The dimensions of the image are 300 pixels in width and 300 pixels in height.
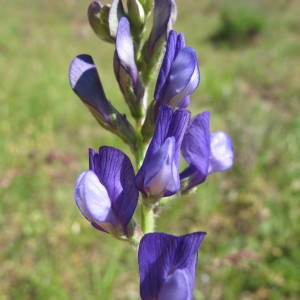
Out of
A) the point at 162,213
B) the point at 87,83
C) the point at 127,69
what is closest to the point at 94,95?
the point at 87,83

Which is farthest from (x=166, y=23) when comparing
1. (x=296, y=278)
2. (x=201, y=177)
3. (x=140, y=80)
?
(x=296, y=278)

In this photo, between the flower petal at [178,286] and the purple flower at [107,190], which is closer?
the flower petal at [178,286]

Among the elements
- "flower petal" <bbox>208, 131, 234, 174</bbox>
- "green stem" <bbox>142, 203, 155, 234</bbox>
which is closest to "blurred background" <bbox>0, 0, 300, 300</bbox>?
"flower petal" <bbox>208, 131, 234, 174</bbox>

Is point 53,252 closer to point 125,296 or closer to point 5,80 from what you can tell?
point 125,296

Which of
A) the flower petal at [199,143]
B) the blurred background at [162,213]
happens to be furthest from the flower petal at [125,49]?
the blurred background at [162,213]

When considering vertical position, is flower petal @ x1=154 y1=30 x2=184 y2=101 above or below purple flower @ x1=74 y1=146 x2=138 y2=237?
above

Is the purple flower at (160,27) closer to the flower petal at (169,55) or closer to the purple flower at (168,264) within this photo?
the flower petal at (169,55)

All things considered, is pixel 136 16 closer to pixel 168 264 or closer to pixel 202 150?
pixel 202 150

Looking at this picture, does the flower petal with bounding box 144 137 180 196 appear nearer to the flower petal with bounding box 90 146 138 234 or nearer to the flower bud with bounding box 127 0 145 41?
the flower petal with bounding box 90 146 138 234
